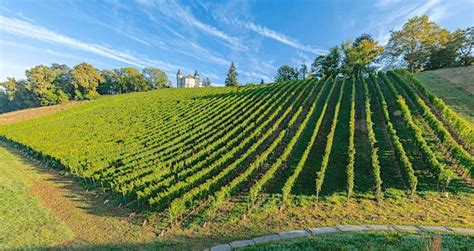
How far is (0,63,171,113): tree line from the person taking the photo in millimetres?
57219


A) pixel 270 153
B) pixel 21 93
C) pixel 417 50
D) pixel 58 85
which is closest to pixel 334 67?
pixel 417 50

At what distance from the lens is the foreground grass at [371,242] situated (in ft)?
18.9

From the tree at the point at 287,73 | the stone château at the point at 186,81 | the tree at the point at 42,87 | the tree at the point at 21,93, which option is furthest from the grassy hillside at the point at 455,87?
the stone château at the point at 186,81

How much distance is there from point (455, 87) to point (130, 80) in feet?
269

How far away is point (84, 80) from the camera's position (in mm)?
63000

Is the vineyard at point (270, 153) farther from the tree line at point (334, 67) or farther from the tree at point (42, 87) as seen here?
the tree at point (42, 87)

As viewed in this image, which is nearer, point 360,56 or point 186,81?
point 360,56

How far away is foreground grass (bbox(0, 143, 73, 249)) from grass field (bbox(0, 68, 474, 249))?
544 millimetres

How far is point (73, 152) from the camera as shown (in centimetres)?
1922

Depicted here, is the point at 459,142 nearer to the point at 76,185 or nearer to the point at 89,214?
the point at 89,214

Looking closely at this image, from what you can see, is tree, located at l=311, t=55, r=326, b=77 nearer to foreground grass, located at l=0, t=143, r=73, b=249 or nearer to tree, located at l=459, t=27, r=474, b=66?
tree, located at l=459, t=27, r=474, b=66

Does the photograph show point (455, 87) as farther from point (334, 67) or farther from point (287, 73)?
point (287, 73)

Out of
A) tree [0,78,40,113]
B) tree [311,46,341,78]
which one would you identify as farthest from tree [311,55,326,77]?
tree [0,78,40,113]

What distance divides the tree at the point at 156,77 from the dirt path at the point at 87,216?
7631 centimetres
